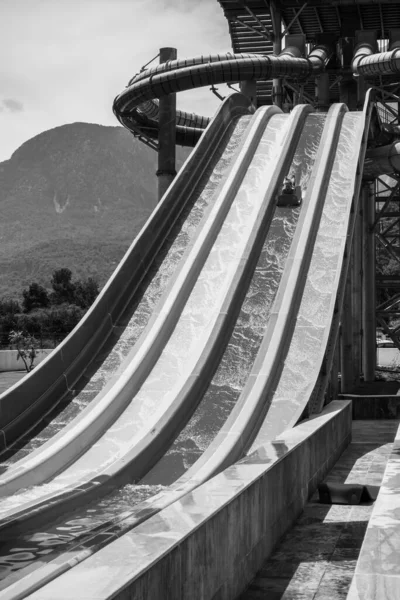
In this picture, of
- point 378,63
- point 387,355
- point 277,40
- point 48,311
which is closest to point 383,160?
point 378,63

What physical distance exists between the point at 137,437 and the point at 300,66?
15.9 m

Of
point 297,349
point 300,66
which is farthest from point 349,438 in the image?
point 300,66

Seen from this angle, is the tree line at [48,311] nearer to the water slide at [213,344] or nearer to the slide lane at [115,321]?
the slide lane at [115,321]

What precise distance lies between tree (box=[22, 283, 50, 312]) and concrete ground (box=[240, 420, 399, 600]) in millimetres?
54547

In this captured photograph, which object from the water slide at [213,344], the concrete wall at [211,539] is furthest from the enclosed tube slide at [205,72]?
the concrete wall at [211,539]

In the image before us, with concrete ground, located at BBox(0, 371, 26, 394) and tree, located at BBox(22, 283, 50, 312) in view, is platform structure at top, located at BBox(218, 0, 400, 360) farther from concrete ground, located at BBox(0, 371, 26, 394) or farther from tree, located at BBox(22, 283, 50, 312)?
tree, located at BBox(22, 283, 50, 312)

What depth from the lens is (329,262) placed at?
13016mm

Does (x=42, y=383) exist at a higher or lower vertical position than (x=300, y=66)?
lower

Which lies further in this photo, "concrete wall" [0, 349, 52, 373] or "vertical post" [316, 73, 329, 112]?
"concrete wall" [0, 349, 52, 373]

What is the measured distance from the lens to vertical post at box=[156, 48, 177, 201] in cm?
2062

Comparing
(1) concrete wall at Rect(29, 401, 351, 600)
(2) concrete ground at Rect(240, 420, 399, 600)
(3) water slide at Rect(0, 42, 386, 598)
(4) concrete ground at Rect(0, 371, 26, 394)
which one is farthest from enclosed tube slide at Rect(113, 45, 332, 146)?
(1) concrete wall at Rect(29, 401, 351, 600)

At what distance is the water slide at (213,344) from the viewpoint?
334 inches

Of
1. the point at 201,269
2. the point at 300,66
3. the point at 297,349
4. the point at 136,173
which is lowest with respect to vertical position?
the point at 297,349

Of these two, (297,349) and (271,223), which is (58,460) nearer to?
(297,349)
